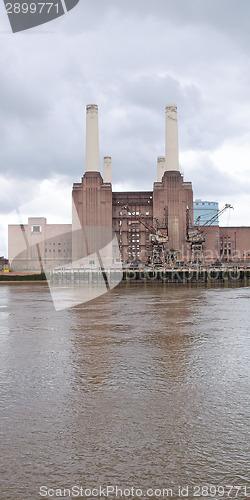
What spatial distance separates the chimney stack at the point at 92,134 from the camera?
93.6m

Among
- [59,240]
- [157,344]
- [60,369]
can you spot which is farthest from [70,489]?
[59,240]

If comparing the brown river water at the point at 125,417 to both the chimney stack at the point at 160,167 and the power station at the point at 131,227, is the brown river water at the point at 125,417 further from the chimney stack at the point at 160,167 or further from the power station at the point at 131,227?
the chimney stack at the point at 160,167

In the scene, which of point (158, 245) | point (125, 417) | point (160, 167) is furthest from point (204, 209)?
point (125, 417)

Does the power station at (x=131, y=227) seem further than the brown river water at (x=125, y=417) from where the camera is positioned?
Yes

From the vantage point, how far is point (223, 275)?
6056cm

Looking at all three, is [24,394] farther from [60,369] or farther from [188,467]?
[188,467]

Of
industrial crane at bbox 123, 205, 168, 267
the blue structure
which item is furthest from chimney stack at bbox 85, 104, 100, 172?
the blue structure

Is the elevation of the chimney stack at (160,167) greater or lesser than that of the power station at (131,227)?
greater

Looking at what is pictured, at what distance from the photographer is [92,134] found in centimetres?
9350

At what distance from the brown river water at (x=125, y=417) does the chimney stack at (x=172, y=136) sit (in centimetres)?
8366

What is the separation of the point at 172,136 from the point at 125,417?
9104 centimetres

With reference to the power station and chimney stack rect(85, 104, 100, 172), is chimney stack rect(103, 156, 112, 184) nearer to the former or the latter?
Answer: the power station

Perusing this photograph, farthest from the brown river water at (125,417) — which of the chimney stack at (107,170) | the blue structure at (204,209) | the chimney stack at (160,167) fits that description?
the blue structure at (204,209)

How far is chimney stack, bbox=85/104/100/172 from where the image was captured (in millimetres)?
93625
